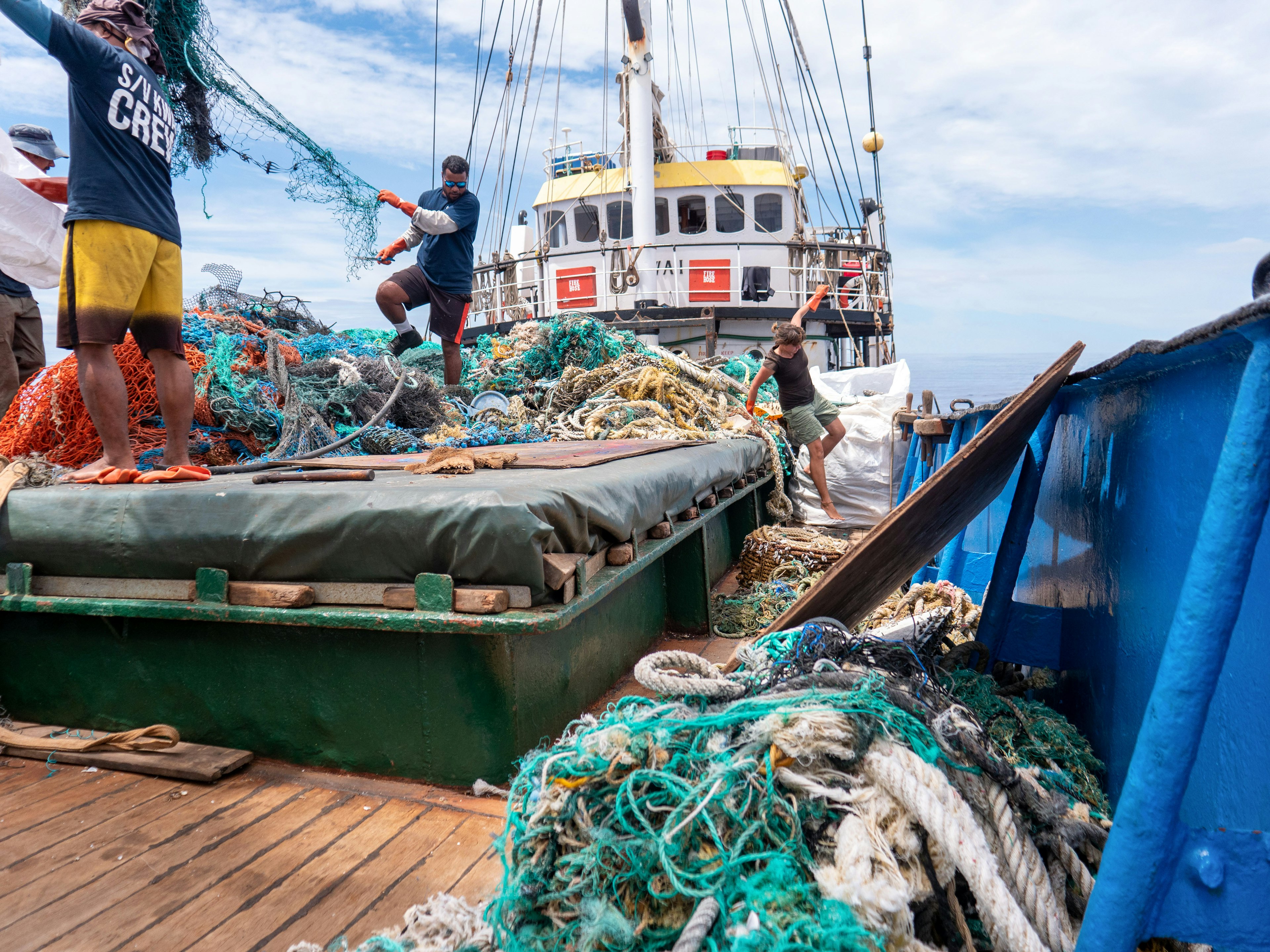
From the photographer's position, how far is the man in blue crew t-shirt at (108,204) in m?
2.60

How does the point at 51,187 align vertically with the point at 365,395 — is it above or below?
above

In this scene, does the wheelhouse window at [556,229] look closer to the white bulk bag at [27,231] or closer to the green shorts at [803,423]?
the green shorts at [803,423]

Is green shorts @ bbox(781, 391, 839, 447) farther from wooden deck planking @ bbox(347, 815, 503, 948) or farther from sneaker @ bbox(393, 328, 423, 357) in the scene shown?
wooden deck planking @ bbox(347, 815, 503, 948)

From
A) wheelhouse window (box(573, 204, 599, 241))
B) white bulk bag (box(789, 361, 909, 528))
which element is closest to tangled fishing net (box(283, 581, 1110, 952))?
white bulk bag (box(789, 361, 909, 528))

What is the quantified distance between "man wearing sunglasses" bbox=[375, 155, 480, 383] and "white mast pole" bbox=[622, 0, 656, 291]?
25.1 feet

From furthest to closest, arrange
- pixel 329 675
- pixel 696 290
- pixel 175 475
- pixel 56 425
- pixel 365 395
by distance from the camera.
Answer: pixel 696 290 < pixel 365 395 < pixel 56 425 < pixel 175 475 < pixel 329 675

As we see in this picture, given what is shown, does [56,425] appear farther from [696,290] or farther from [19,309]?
[696,290]

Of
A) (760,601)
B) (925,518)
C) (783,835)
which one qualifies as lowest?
(760,601)

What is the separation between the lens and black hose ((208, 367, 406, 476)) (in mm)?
3072

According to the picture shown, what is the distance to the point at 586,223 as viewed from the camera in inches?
578

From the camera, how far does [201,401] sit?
4.00 metres

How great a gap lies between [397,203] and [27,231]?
195 cm

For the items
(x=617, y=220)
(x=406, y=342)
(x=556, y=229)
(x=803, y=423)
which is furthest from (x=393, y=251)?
(x=556, y=229)

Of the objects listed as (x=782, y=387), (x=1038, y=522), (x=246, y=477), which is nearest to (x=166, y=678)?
(x=246, y=477)
